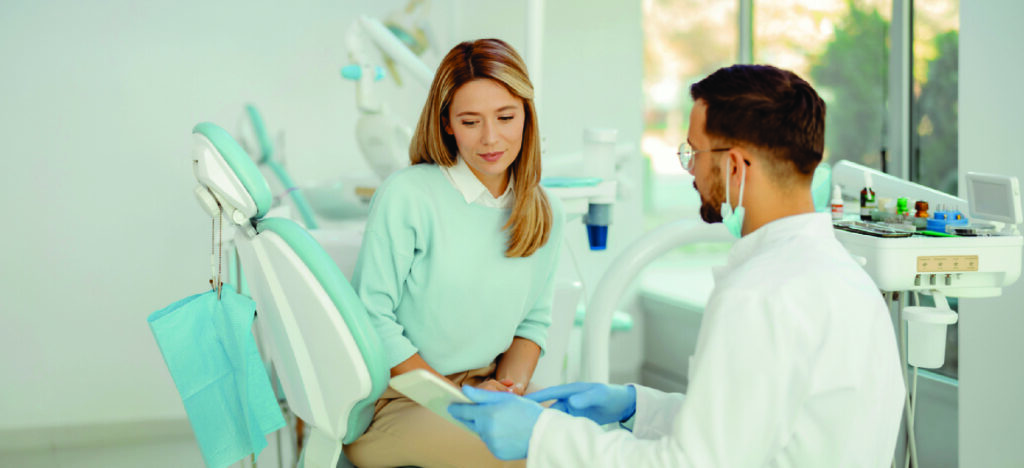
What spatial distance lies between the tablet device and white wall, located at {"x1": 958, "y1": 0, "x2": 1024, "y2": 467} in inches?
53.8

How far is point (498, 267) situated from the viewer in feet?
5.06

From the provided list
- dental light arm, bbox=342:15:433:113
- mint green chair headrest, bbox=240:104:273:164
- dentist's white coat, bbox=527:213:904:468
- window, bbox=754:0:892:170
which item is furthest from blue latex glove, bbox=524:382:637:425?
window, bbox=754:0:892:170

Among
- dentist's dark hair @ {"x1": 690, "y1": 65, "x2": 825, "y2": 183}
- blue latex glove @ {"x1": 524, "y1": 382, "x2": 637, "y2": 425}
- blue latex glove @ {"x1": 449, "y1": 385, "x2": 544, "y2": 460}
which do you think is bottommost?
blue latex glove @ {"x1": 524, "y1": 382, "x2": 637, "y2": 425}

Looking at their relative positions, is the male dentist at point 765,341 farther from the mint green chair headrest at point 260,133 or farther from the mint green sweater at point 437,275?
the mint green chair headrest at point 260,133

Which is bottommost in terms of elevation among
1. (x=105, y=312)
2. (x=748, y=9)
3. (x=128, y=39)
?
(x=105, y=312)

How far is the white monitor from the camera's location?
153cm

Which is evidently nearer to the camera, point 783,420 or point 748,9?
point 783,420

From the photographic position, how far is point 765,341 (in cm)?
95

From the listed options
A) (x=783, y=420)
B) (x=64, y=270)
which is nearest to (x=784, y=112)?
(x=783, y=420)

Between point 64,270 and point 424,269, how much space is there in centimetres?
195

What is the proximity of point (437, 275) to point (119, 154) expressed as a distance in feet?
6.20

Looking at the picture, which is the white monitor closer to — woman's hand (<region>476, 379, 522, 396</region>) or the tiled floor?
woman's hand (<region>476, 379, 522, 396</region>)

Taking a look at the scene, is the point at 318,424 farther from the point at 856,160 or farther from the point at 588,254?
the point at 856,160

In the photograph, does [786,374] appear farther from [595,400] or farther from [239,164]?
[239,164]
